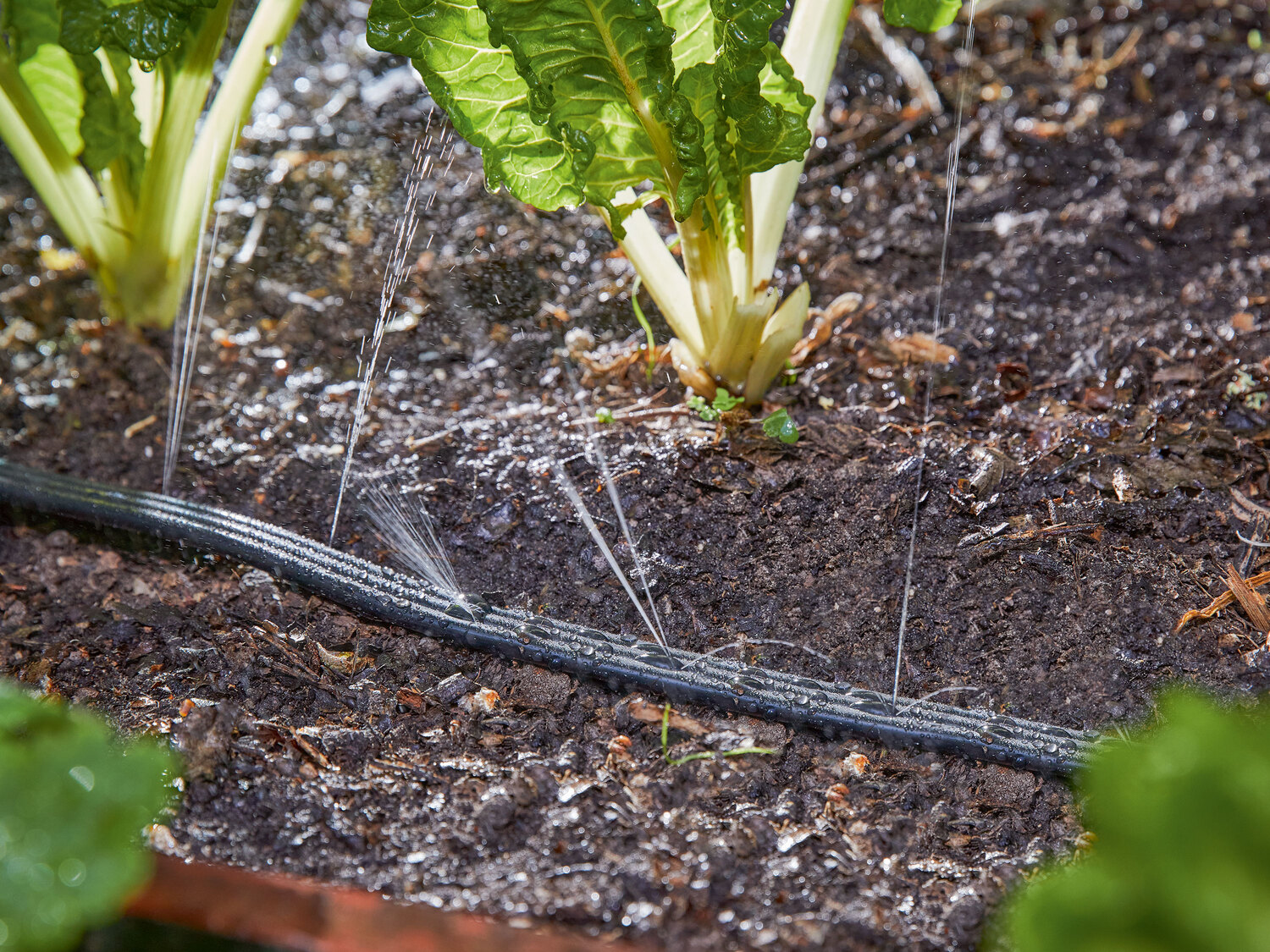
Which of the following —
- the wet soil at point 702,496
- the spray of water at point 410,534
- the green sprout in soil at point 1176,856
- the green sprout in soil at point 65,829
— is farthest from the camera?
the spray of water at point 410,534

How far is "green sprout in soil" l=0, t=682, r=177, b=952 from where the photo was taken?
0.78 metres

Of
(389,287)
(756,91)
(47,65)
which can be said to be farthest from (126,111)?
(756,91)

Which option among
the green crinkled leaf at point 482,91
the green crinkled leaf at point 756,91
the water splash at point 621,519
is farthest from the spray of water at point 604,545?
the green crinkled leaf at point 756,91

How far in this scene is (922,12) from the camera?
1570 millimetres

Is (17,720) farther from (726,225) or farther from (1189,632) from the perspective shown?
(1189,632)

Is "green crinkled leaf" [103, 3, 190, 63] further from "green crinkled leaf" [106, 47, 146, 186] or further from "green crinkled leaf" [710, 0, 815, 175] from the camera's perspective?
"green crinkled leaf" [710, 0, 815, 175]

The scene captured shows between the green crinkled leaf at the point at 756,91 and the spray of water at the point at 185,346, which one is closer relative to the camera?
the green crinkled leaf at the point at 756,91

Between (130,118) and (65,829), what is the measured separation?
55.9 inches

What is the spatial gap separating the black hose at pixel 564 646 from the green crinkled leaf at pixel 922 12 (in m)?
1.11

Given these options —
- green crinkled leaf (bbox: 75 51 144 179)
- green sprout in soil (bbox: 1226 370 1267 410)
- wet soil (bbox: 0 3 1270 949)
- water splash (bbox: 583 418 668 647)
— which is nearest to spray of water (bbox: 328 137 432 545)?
wet soil (bbox: 0 3 1270 949)

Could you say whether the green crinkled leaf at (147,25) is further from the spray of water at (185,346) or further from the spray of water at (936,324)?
the spray of water at (936,324)

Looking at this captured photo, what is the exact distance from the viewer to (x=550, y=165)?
4.98ft

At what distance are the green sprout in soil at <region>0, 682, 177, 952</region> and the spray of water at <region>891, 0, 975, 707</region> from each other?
2.97 feet

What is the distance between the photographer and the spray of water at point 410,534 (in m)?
1.48
